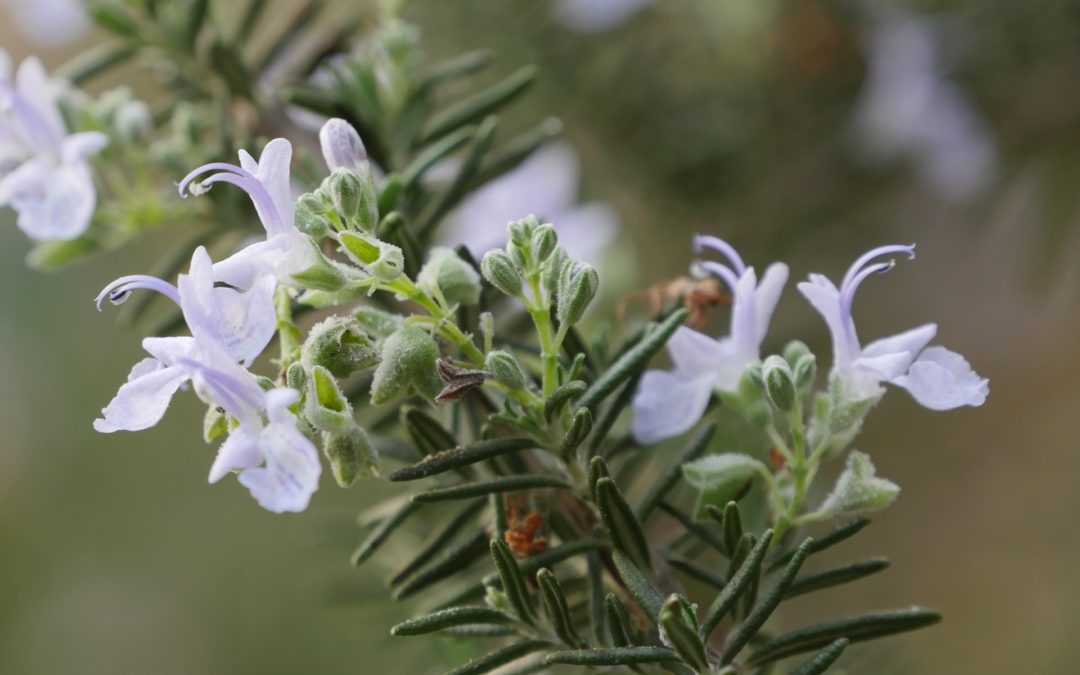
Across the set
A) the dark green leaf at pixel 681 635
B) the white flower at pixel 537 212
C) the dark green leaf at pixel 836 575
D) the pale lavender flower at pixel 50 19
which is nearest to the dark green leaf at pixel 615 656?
the dark green leaf at pixel 681 635

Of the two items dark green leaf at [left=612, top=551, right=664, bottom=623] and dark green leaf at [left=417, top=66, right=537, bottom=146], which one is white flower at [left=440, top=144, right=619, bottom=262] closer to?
dark green leaf at [left=417, top=66, right=537, bottom=146]

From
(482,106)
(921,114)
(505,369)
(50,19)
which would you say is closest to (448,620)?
(505,369)

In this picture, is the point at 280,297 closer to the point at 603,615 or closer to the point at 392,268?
the point at 392,268

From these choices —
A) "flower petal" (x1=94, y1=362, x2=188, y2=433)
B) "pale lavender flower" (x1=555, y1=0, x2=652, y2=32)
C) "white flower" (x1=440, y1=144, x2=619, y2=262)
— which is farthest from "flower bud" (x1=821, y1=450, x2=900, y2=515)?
"pale lavender flower" (x1=555, y1=0, x2=652, y2=32)

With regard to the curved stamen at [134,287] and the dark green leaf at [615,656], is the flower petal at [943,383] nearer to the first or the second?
the dark green leaf at [615,656]

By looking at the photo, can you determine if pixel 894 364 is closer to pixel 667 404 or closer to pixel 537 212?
pixel 667 404

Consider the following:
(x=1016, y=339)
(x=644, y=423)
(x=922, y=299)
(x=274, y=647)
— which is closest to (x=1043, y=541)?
(x=1016, y=339)
